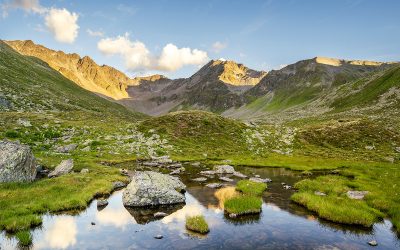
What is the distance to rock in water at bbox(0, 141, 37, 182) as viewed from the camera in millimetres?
34562

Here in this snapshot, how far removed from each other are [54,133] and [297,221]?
53.5 meters

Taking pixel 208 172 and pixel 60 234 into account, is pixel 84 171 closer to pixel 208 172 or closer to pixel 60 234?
pixel 208 172

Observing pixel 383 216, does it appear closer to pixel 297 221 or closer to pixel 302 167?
pixel 297 221

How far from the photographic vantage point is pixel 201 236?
24.2 metres

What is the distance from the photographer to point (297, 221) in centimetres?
2800

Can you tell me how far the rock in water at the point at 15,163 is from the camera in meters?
34.6

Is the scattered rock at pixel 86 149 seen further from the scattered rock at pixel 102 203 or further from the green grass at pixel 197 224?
the green grass at pixel 197 224

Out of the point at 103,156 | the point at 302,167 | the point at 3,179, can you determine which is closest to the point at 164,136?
the point at 103,156

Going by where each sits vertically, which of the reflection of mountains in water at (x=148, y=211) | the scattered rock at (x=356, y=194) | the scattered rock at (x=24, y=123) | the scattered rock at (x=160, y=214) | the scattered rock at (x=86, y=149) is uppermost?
the scattered rock at (x=24, y=123)

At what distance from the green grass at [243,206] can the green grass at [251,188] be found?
4195 millimetres

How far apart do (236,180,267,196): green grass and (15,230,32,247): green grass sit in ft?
68.2

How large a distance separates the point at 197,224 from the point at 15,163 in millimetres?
21212

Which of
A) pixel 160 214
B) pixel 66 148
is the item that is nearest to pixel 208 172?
pixel 160 214

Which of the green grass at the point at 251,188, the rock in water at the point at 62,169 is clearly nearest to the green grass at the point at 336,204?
the green grass at the point at 251,188
